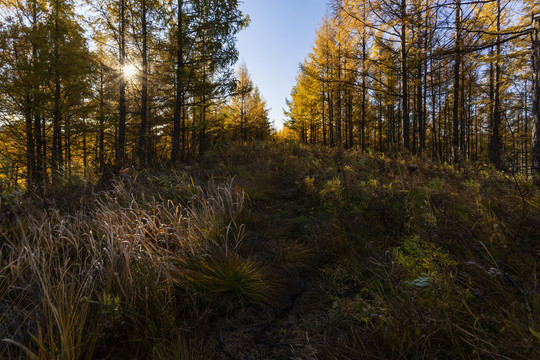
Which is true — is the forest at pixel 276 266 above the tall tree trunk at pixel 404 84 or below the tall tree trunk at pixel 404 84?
below

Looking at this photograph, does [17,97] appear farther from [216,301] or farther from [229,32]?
[216,301]

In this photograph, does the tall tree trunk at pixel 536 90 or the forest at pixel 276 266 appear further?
the tall tree trunk at pixel 536 90

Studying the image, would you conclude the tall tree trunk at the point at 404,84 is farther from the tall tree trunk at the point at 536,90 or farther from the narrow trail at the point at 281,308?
the narrow trail at the point at 281,308

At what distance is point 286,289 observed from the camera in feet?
6.91

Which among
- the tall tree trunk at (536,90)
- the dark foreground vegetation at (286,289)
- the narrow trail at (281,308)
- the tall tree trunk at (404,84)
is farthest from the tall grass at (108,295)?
the tall tree trunk at (404,84)

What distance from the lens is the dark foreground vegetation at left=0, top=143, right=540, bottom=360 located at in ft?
4.02

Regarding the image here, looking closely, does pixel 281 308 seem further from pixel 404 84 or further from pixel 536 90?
pixel 404 84

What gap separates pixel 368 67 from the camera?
8648 mm

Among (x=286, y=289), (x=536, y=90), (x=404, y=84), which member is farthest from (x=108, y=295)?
(x=404, y=84)

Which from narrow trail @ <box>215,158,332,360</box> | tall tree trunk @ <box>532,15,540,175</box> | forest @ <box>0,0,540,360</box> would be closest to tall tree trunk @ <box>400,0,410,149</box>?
forest @ <box>0,0,540,360</box>

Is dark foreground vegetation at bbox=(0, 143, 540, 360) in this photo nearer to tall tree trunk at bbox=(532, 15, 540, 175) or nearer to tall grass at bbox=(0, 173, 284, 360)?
tall grass at bbox=(0, 173, 284, 360)

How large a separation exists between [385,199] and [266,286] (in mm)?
2266

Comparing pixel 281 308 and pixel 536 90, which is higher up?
pixel 536 90

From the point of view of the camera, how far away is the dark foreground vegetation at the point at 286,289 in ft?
4.02
